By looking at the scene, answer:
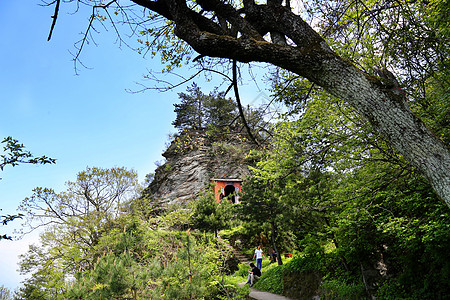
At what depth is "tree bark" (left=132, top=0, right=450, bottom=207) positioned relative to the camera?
2125mm

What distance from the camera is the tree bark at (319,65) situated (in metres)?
2.12

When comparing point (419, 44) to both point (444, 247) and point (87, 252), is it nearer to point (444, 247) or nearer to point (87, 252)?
point (444, 247)

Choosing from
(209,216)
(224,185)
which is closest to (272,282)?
(209,216)

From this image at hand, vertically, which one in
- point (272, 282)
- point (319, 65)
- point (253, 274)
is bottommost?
point (272, 282)

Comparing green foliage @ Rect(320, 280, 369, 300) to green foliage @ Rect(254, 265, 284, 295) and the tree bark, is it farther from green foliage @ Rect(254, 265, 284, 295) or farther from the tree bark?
the tree bark

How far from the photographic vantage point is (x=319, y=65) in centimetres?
254

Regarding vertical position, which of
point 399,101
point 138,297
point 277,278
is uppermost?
point 399,101

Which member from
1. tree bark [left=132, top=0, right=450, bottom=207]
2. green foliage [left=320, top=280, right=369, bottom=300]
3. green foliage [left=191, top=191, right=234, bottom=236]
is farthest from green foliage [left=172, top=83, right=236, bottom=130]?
tree bark [left=132, top=0, right=450, bottom=207]

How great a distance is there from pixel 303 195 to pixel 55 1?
322 inches

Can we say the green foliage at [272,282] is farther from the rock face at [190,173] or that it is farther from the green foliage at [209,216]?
the rock face at [190,173]

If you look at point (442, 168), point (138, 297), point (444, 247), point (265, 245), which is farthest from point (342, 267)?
point (265, 245)

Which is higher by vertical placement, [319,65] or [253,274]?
[319,65]

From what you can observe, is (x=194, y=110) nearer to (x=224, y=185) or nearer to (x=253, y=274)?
(x=224, y=185)

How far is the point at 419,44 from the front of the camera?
4270mm
